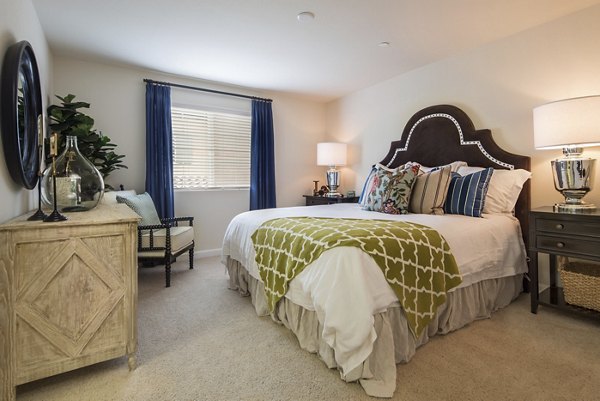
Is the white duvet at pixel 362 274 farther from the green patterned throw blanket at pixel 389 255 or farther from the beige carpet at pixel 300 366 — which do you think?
the beige carpet at pixel 300 366

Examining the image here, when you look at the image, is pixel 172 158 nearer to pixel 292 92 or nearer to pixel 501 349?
pixel 292 92

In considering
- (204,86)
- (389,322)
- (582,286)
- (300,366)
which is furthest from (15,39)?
(582,286)

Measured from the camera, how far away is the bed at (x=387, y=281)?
1.48 m

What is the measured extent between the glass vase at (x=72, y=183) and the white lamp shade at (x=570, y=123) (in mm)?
3164

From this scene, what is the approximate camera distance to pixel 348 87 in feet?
14.1

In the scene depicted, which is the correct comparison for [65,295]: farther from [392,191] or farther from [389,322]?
[392,191]

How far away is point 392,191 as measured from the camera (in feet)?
8.94

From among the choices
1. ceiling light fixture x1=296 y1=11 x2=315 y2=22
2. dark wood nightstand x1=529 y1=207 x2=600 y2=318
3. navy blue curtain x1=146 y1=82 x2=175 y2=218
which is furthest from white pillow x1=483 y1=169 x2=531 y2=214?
navy blue curtain x1=146 y1=82 x2=175 y2=218

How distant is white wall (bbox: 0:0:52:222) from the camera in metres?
1.58

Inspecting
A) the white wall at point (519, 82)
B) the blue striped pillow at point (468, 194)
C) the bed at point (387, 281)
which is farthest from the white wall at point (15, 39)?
the white wall at point (519, 82)

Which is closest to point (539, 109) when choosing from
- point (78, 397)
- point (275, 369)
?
point (275, 369)

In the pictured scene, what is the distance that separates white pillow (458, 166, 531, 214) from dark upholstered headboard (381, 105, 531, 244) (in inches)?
5.4

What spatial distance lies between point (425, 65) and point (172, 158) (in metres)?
3.24

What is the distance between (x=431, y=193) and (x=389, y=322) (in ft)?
4.69
